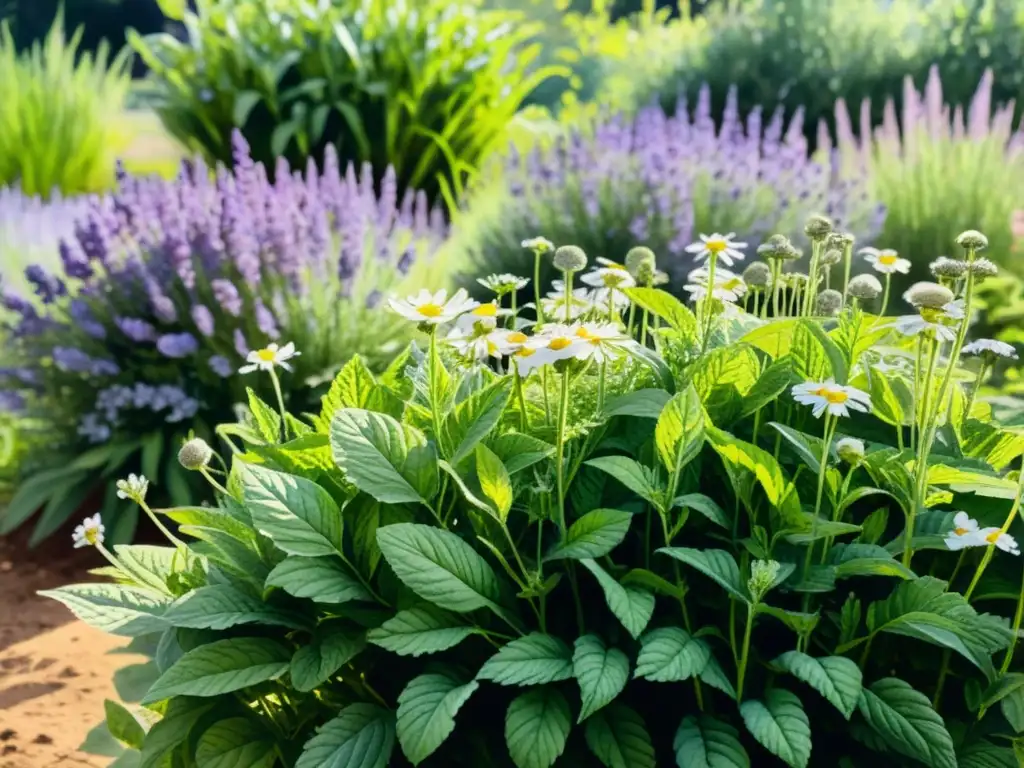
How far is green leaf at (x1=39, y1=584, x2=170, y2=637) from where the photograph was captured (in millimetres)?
1433

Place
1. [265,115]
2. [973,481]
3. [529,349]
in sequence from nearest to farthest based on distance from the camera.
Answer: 1. [529,349]
2. [973,481]
3. [265,115]

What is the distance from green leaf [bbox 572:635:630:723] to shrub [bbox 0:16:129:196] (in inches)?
271

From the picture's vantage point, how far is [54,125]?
760 centimetres

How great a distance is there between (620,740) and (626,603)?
174mm

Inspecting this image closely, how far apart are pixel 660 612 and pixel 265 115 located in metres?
5.79

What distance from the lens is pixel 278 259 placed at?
135 inches

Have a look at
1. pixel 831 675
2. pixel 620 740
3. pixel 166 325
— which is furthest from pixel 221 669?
pixel 166 325

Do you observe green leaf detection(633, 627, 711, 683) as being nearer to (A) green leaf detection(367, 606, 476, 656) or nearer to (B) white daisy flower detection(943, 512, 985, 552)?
(A) green leaf detection(367, 606, 476, 656)

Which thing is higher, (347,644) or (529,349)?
(529,349)


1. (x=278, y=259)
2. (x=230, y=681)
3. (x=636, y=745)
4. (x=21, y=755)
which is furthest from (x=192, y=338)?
(x=636, y=745)

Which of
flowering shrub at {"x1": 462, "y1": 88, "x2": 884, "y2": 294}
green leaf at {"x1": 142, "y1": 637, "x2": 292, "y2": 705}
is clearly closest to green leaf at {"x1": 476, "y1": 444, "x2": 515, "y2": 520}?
green leaf at {"x1": 142, "y1": 637, "x2": 292, "y2": 705}

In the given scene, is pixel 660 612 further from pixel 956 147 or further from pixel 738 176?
pixel 956 147

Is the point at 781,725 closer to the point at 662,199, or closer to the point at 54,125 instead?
the point at 662,199

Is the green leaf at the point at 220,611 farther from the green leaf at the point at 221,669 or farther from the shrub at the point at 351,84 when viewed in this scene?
the shrub at the point at 351,84
